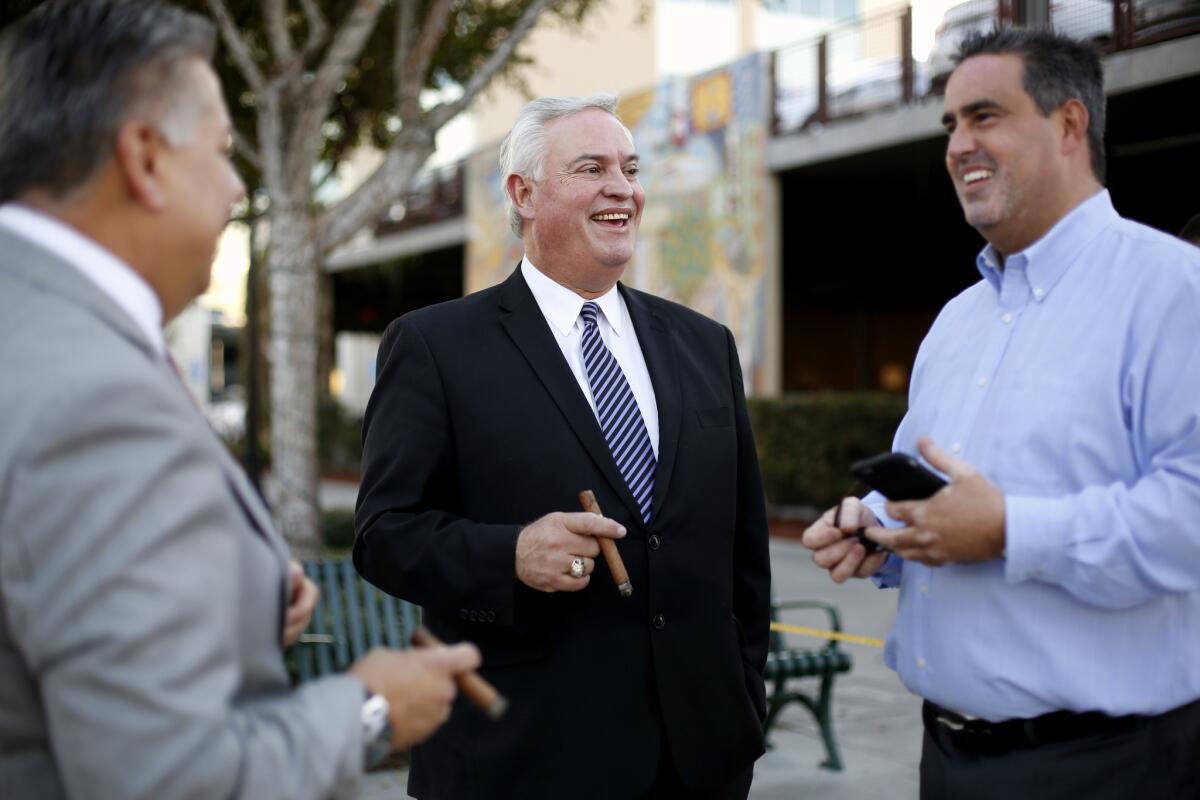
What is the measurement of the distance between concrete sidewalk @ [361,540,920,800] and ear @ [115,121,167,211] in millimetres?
4373

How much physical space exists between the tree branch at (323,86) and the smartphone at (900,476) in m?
7.19

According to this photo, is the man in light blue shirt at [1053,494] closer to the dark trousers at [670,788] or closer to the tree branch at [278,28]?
the dark trousers at [670,788]

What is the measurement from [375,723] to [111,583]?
17.5 inches

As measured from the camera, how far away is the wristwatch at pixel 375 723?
5.04 feet

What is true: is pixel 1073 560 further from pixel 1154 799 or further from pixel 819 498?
pixel 819 498

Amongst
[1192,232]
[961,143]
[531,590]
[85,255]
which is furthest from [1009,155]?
[1192,232]

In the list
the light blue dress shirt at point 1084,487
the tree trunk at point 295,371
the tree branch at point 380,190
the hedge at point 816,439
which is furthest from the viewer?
the hedge at point 816,439

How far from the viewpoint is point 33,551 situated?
127 cm

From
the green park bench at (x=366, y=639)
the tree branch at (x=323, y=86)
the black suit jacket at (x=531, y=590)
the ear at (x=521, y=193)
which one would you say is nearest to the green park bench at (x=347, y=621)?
the green park bench at (x=366, y=639)

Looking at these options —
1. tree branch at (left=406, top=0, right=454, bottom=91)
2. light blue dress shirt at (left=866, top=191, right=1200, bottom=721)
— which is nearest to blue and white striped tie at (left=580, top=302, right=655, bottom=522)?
Answer: light blue dress shirt at (left=866, top=191, right=1200, bottom=721)

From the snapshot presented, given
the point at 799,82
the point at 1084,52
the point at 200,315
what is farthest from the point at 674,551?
the point at 200,315

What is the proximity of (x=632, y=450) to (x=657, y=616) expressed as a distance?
0.42m

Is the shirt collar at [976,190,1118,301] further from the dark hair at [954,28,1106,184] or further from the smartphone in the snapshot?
the smartphone

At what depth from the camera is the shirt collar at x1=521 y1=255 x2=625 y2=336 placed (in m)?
3.00
